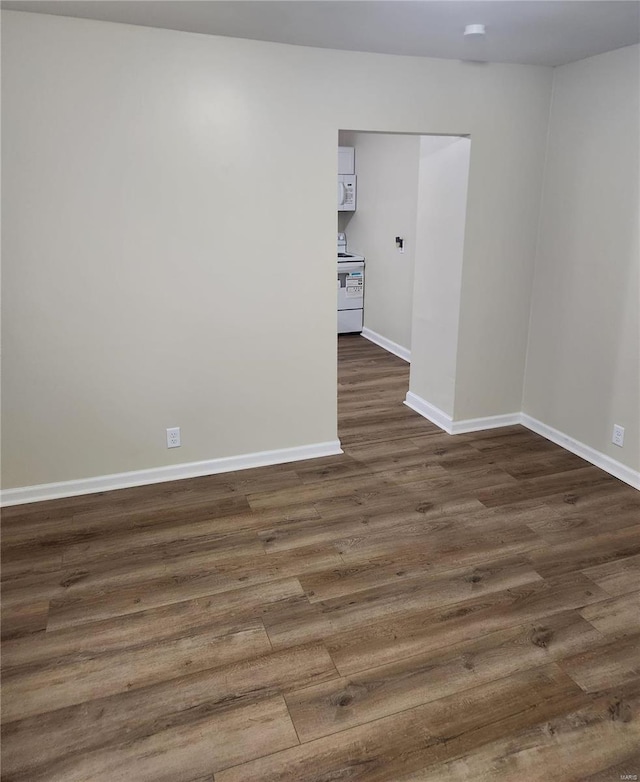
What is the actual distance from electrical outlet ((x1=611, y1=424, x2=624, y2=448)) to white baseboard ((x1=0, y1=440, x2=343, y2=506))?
1703mm

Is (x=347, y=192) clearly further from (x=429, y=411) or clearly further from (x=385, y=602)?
(x=385, y=602)

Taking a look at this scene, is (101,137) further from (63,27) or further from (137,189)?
(63,27)

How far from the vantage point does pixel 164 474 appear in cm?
350

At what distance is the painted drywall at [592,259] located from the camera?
328 centimetres

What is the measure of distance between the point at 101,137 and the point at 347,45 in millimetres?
1376

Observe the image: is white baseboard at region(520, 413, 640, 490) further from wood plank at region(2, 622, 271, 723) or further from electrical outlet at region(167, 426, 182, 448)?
electrical outlet at region(167, 426, 182, 448)

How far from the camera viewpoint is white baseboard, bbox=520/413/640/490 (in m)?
3.44

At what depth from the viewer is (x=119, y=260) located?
10.2 feet

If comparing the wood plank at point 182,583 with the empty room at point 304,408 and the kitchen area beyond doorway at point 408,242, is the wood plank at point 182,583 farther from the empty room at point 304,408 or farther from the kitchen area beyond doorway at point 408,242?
the kitchen area beyond doorway at point 408,242

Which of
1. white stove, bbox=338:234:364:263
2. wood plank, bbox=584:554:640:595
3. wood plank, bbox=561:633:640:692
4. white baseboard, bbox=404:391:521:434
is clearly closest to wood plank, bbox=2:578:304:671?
wood plank, bbox=561:633:640:692

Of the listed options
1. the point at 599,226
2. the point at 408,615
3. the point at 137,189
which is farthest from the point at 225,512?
the point at 599,226

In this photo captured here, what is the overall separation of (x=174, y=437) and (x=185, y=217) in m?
1.27

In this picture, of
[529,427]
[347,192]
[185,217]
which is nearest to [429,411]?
[529,427]

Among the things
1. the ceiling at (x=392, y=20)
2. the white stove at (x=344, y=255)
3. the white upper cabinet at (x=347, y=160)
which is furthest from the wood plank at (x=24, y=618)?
the white upper cabinet at (x=347, y=160)
